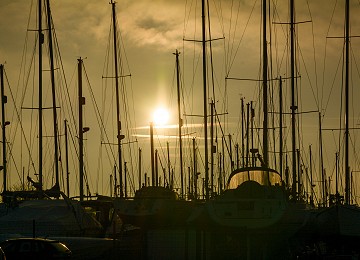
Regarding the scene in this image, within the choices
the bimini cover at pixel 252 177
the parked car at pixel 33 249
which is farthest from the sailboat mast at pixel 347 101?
the parked car at pixel 33 249

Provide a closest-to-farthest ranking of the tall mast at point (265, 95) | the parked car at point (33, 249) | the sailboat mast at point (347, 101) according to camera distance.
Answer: the parked car at point (33, 249) < the tall mast at point (265, 95) < the sailboat mast at point (347, 101)

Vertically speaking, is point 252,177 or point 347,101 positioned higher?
point 347,101

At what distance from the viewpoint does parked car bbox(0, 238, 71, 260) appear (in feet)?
119

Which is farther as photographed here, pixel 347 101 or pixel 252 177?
pixel 347 101

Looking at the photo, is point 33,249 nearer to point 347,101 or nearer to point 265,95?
point 265,95

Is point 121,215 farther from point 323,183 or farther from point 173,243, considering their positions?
point 323,183

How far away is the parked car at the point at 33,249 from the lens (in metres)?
36.3

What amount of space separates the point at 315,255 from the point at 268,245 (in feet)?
7.45

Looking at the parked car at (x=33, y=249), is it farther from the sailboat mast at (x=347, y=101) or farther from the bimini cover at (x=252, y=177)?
the sailboat mast at (x=347, y=101)

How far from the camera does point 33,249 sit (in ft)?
120

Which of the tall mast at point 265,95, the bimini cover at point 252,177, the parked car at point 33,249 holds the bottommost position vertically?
the parked car at point 33,249

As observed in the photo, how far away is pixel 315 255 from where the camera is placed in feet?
132

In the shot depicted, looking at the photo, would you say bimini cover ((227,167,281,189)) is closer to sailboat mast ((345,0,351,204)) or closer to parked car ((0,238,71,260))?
sailboat mast ((345,0,351,204))

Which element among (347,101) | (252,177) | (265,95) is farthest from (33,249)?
(347,101)
